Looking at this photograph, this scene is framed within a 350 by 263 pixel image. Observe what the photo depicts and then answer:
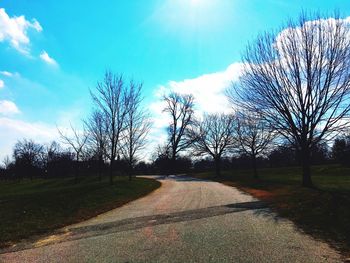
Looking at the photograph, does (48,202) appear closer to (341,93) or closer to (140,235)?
(140,235)

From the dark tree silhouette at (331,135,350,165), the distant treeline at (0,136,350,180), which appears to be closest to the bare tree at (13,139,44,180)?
the distant treeline at (0,136,350,180)

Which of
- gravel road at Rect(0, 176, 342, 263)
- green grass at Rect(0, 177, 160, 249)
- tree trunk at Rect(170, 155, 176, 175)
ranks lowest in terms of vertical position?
gravel road at Rect(0, 176, 342, 263)

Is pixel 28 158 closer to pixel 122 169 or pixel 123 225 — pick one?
pixel 122 169

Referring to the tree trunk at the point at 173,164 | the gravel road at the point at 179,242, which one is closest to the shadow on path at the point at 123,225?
the gravel road at the point at 179,242

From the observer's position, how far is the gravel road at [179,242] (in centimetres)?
756

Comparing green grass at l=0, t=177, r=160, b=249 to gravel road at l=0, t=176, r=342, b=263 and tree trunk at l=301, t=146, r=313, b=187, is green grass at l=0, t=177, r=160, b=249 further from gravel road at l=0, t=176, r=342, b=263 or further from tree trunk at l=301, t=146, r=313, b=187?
tree trunk at l=301, t=146, r=313, b=187

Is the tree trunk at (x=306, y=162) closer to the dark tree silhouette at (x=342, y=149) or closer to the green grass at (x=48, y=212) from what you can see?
the green grass at (x=48, y=212)

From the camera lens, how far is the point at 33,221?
1291cm

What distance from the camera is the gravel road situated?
7.56m

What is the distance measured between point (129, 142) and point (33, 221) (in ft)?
76.2

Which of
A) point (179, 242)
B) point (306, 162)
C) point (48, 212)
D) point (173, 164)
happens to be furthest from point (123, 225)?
point (173, 164)

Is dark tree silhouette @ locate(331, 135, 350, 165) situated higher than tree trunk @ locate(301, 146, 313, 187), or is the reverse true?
dark tree silhouette @ locate(331, 135, 350, 165)

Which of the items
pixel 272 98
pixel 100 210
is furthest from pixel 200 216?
pixel 272 98

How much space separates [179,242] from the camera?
28.9ft
